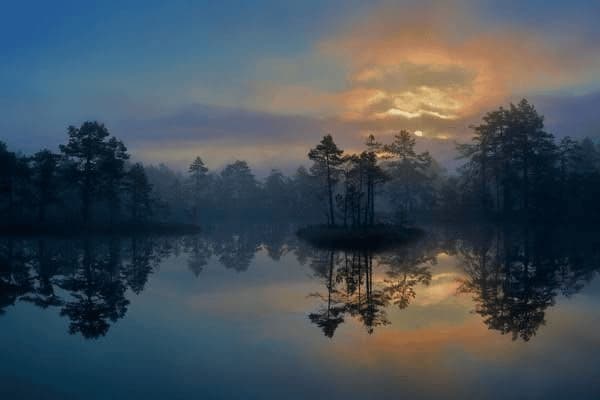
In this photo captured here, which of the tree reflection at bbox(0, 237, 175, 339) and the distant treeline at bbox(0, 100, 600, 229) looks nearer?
the tree reflection at bbox(0, 237, 175, 339)

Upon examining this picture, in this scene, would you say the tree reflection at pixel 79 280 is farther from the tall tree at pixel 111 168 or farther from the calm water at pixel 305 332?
the tall tree at pixel 111 168

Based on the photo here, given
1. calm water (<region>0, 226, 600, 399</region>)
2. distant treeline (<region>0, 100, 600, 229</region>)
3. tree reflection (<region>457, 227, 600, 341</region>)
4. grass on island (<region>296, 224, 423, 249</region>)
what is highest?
distant treeline (<region>0, 100, 600, 229</region>)

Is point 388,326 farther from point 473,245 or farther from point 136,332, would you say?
point 473,245

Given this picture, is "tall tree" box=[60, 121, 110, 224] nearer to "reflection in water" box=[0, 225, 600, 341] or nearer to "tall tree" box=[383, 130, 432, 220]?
"reflection in water" box=[0, 225, 600, 341]

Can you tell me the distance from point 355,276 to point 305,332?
30.4 ft

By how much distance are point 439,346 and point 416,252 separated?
20.7 m

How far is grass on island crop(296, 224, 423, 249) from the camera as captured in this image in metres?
37.4

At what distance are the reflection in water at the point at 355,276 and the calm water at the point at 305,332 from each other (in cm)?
12

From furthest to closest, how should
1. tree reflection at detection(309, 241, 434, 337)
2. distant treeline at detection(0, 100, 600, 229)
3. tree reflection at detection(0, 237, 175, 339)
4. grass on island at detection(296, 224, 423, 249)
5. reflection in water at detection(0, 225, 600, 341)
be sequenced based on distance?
distant treeline at detection(0, 100, 600, 229)
grass on island at detection(296, 224, 423, 249)
tree reflection at detection(0, 237, 175, 339)
reflection in water at detection(0, 225, 600, 341)
tree reflection at detection(309, 241, 434, 337)

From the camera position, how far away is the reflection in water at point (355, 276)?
539 inches

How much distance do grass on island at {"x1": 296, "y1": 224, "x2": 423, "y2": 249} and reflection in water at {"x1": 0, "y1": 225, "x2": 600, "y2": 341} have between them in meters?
2.70

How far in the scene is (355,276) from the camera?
68.4 ft

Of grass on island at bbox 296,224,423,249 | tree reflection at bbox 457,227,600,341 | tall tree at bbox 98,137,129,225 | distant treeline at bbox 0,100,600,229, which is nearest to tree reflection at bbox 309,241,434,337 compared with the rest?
tree reflection at bbox 457,227,600,341

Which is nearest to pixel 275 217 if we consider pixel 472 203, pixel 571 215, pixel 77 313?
pixel 472 203
